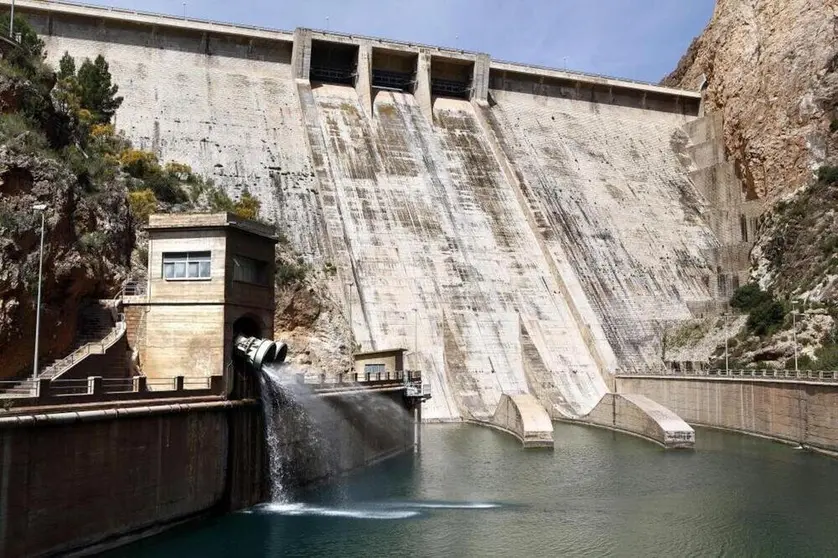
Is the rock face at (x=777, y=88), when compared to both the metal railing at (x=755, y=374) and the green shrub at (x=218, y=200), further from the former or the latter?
the green shrub at (x=218, y=200)

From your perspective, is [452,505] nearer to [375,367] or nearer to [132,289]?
[132,289]

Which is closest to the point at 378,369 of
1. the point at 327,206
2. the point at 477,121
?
the point at 327,206

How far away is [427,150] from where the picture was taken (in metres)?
62.8

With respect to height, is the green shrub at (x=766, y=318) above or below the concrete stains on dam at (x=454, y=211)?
below

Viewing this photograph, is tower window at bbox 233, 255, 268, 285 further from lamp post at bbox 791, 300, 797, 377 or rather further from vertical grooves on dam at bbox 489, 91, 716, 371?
vertical grooves on dam at bbox 489, 91, 716, 371

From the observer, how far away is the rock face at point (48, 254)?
83.7 feet

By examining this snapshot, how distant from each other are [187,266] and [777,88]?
5032 centimetres

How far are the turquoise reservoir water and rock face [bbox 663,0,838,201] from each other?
29.1 meters

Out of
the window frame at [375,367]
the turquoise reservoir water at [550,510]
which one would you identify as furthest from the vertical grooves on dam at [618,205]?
the turquoise reservoir water at [550,510]

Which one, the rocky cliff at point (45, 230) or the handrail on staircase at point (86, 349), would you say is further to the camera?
the rocky cliff at point (45, 230)

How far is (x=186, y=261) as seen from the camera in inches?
978

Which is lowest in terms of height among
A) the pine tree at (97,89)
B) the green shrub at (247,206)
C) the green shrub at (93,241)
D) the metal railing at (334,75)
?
the green shrub at (93,241)

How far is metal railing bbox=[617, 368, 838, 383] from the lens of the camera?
36.1 metres

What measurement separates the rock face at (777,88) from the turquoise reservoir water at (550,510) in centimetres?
2910
